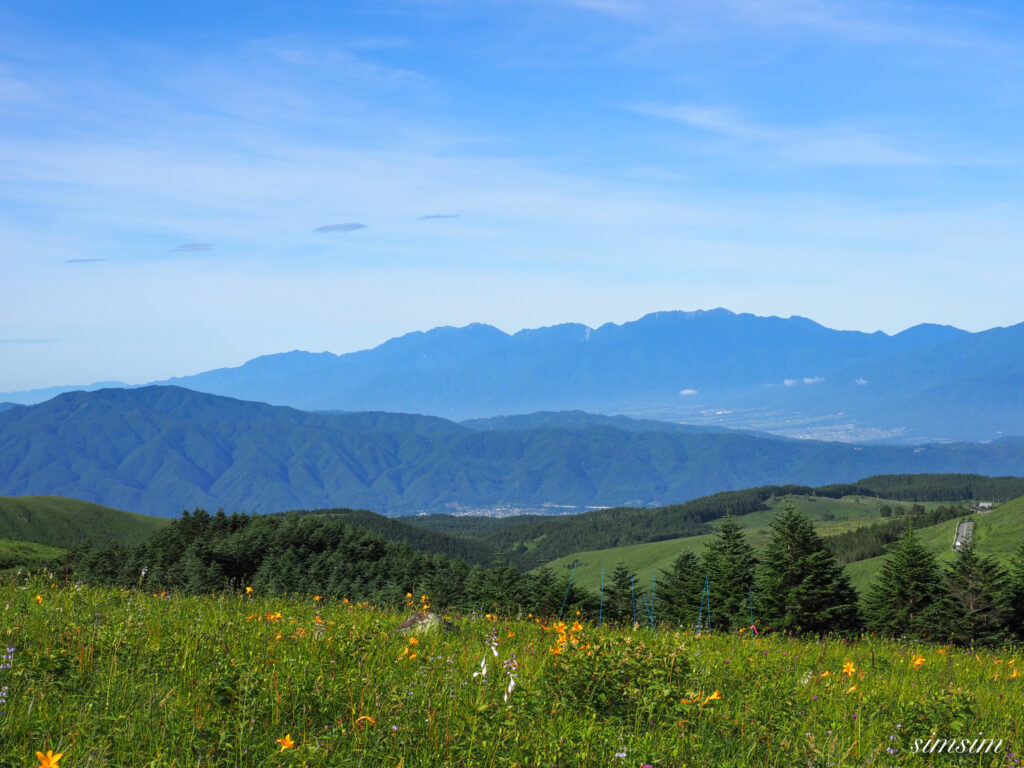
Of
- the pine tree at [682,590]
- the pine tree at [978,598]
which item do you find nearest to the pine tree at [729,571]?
the pine tree at [682,590]

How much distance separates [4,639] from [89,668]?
1.20 m

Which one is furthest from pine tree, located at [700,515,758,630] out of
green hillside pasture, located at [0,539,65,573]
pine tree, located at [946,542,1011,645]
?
green hillside pasture, located at [0,539,65,573]

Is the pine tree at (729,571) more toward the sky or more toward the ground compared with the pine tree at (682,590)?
more toward the sky

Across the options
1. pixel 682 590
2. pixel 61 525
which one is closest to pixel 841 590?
pixel 682 590

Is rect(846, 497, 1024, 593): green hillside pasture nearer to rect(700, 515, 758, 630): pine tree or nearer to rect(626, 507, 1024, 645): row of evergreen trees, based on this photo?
rect(626, 507, 1024, 645): row of evergreen trees

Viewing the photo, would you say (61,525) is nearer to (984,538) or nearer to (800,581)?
(800,581)

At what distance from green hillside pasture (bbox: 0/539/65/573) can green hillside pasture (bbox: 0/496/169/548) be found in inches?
2675

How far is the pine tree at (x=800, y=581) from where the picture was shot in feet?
148

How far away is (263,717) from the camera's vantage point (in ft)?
21.1

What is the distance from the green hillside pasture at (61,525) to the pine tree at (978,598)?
17935cm

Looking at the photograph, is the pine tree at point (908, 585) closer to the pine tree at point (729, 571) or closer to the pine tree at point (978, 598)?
the pine tree at point (978, 598)

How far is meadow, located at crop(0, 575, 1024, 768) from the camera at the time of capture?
19.1ft

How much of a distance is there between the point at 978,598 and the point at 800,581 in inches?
380

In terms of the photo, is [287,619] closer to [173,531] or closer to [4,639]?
[4,639]
